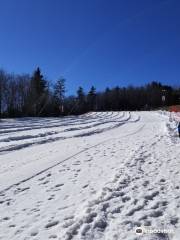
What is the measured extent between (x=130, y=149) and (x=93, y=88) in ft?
419

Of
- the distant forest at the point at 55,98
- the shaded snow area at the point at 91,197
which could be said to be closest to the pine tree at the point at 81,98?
the distant forest at the point at 55,98

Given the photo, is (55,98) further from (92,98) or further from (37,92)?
(92,98)

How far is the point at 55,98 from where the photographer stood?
10344cm

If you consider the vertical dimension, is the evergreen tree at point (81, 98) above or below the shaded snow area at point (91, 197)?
above

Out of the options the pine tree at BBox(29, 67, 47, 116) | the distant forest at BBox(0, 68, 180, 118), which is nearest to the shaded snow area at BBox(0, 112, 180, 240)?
the distant forest at BBox(0, 68, 180, 118)

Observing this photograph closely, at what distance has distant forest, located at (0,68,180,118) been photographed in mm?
84431

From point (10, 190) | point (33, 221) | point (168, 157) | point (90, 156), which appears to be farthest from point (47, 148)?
point (33, 221)

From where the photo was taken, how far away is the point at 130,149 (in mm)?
15266

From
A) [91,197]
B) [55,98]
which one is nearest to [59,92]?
[55,98]

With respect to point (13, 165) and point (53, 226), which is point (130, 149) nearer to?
point (13, 165)

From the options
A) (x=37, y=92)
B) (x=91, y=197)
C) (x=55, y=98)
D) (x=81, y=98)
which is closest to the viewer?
(x=91, y=197)

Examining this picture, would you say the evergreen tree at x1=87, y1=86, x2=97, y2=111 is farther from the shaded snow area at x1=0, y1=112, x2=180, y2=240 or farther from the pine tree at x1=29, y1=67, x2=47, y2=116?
the shaded snow area at x1=0, y1=112, x2=180, y2=240

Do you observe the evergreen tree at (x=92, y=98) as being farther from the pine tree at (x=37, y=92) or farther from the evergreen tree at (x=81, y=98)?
the pine tree at (x=37, y=92)

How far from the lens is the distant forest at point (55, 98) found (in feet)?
277
